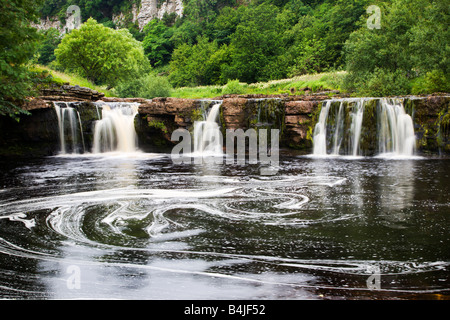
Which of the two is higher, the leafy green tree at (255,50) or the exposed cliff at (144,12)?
the exposed cliff at (144,12)

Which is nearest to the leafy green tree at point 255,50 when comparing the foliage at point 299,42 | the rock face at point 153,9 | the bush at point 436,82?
the foliage at point 299,42

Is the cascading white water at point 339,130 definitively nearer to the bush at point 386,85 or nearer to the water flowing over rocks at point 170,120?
the water flowing over rocks at point 170,120

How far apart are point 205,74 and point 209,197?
55.0 metres

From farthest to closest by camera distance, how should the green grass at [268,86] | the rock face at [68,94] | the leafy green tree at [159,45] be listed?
the leafy green tree at [159,45] → the green grass at [268,86] → the rock face at [68,94]

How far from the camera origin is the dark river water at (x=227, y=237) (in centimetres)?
536

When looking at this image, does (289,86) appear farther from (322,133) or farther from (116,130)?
(116,130)

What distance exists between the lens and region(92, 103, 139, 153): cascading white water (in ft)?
84.0

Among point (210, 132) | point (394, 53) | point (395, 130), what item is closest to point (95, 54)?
point (210, 132)

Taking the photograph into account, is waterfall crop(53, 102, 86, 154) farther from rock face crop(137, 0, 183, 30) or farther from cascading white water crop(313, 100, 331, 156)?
rock face crop(137, 0, 183, 30)

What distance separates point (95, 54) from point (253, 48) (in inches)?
915

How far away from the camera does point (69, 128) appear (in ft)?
81.6

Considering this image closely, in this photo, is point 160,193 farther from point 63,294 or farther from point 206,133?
point 206,133

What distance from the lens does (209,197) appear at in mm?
11609

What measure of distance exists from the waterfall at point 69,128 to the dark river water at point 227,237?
10202 millimetres
